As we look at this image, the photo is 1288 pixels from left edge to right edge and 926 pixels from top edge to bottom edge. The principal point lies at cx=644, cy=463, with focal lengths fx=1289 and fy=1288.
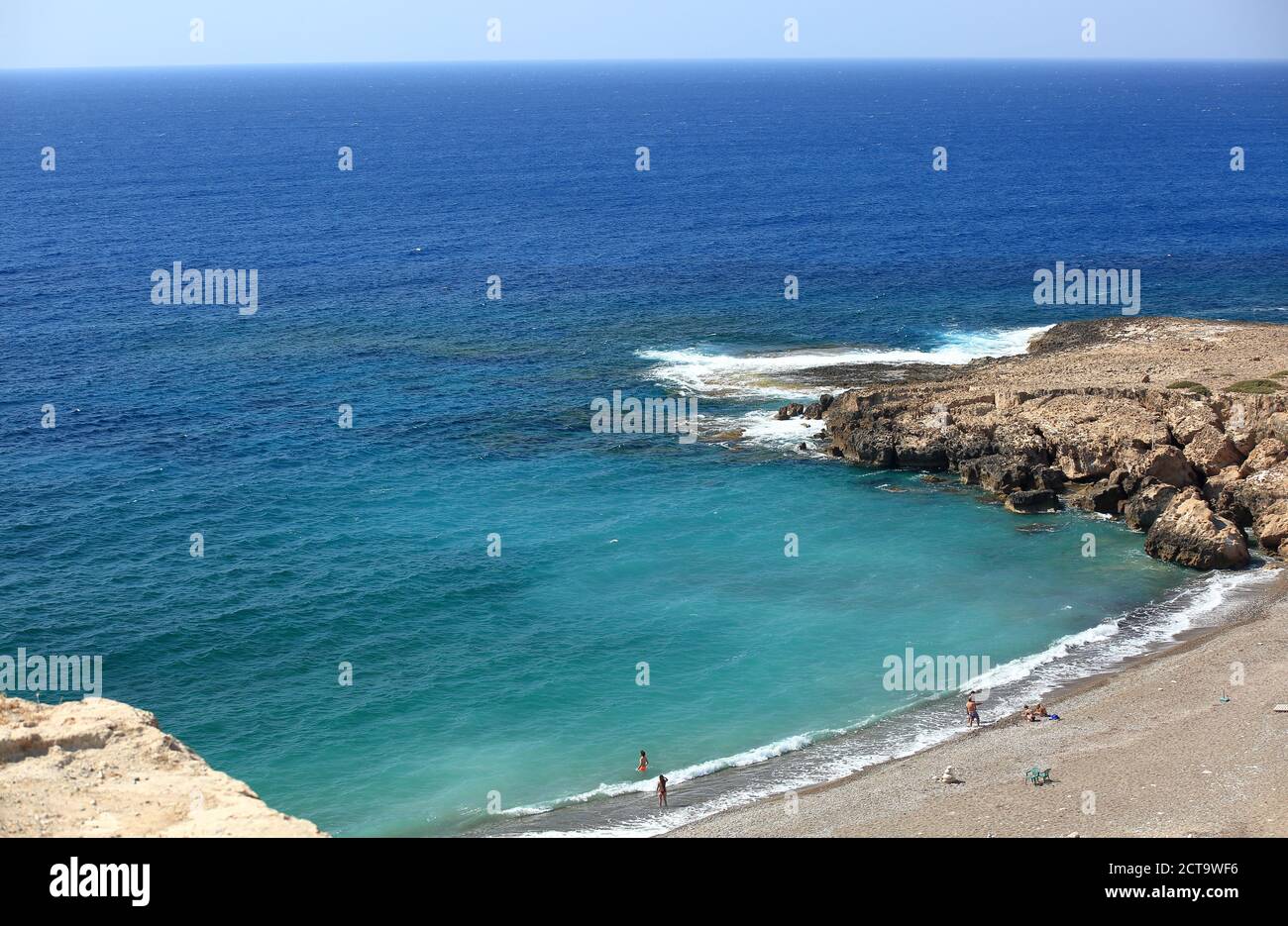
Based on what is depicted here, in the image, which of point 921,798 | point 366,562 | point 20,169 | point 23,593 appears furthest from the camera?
point 20,169

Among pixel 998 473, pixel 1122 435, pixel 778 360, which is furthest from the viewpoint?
pixel 778 360

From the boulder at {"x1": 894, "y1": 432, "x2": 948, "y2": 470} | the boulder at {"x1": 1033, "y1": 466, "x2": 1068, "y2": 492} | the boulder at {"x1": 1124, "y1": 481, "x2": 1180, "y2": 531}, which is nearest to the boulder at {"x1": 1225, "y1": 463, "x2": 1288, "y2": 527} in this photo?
the boulder at {"x1": 1124, "y1": 481, "x2": 1180, "y2": 531}

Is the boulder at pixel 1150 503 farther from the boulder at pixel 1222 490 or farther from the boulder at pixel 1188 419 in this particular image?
the boulder at pixel 1188 419

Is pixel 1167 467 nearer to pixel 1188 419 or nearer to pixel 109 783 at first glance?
pixel 1188 419

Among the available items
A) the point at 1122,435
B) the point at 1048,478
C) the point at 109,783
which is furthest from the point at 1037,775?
the point at 1122,435

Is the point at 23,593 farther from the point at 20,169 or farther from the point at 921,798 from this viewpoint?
the point at 20,169
